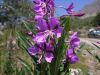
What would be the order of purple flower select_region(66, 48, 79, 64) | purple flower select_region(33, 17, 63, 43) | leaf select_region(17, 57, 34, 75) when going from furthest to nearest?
leaf select_region(17, 57, 34, 75), purple flower select_region(66, 48, 79, 64), purple flower select_region(33, 17, 63, 43)

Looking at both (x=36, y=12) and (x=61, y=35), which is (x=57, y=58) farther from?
(x=36, y=12)

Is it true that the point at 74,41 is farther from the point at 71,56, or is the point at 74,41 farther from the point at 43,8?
the point at 43,8

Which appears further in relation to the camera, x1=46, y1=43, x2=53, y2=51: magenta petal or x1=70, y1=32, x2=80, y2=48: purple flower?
x1=70, y1=32, x2=80, y2=48: purple flower

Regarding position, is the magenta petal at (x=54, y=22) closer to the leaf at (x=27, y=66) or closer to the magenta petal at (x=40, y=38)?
the magenta petal at (x=40, y=38)

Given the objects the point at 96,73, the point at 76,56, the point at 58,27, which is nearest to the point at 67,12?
the point at 58,27

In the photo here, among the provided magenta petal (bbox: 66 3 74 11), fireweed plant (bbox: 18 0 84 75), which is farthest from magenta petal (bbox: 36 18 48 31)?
magenta petal (bbox: 66 3 74 11)

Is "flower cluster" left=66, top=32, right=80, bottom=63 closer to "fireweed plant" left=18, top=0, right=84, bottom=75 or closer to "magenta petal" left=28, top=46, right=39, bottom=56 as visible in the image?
"fireweed plant" left=18, top=0, right=84, bottom=75

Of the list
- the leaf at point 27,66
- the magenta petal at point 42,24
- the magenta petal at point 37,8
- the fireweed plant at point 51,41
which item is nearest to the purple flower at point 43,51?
the fireweed plant at point 51,41
